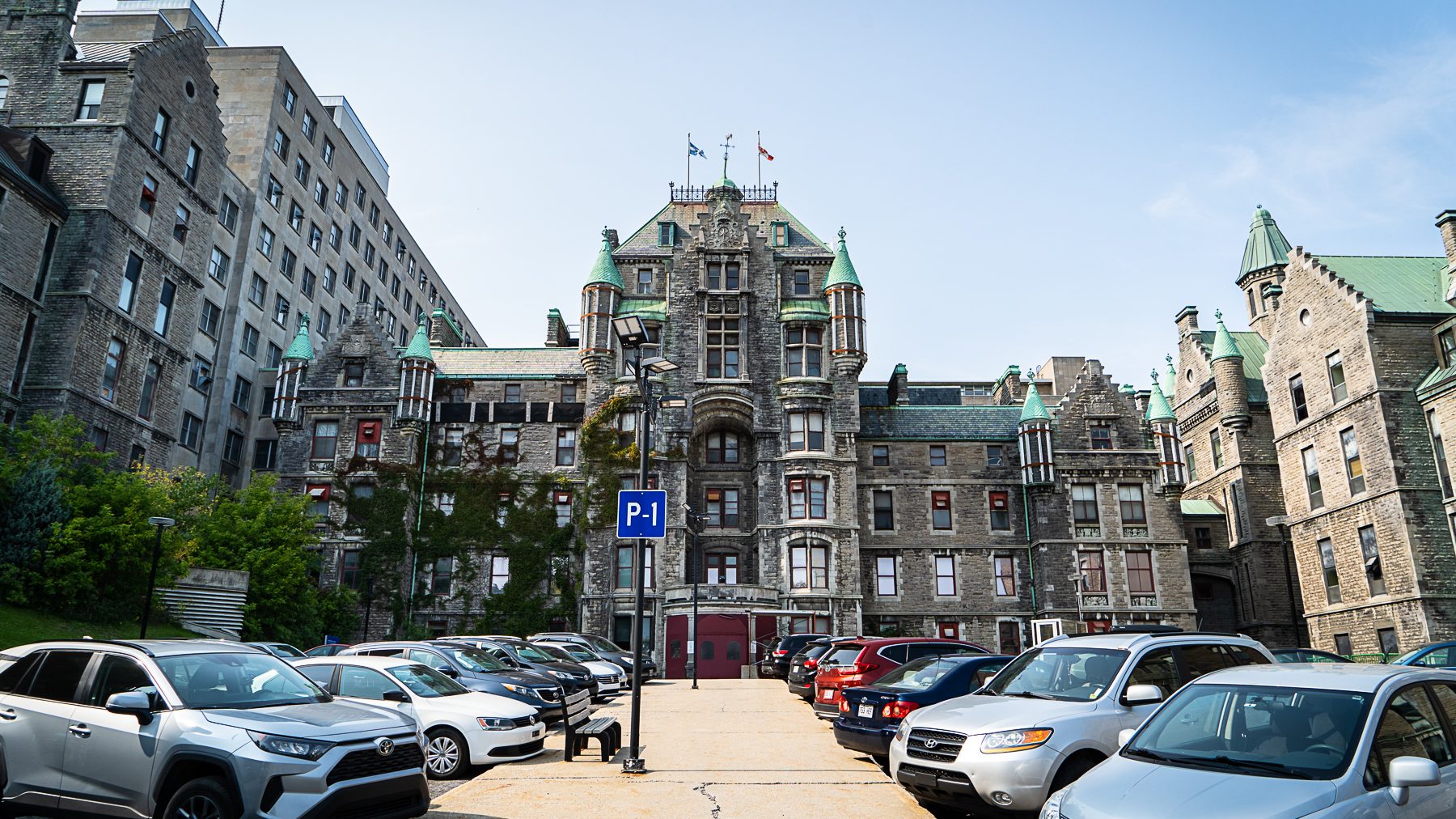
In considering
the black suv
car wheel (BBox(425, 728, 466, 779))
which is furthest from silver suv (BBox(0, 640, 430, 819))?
the black suv

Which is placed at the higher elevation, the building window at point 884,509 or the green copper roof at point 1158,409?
the green copper roof at point 1158,409

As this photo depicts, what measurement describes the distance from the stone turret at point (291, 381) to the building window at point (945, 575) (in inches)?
1253

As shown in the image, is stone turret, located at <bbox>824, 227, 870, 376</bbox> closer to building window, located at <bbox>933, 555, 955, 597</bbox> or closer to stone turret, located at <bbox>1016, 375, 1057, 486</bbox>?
stone turret, located at <bbox>1016, 375, 1057, 486</bbox>

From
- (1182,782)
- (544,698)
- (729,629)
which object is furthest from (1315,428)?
(1182,782)

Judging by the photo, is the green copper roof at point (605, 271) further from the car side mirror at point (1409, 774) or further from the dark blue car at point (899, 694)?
the car side mirror at point (1409, 774)

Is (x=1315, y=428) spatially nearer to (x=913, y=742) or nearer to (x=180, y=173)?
(x=913, y=742)

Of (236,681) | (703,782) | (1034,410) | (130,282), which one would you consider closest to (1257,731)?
(703,782)

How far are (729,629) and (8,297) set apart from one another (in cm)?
2963

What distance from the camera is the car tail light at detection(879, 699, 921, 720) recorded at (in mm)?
13000

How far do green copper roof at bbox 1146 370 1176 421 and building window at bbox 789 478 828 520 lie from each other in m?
17.3

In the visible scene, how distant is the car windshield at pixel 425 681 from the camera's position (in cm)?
1395

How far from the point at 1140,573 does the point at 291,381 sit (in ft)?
138

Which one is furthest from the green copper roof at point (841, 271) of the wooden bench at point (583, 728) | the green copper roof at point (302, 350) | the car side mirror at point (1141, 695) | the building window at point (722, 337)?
the car side mirror at point (1141, 695)

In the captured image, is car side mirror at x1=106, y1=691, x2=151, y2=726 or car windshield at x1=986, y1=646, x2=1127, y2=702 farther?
car windshield at x1=986, y1=646, x2=1127, y2=702
